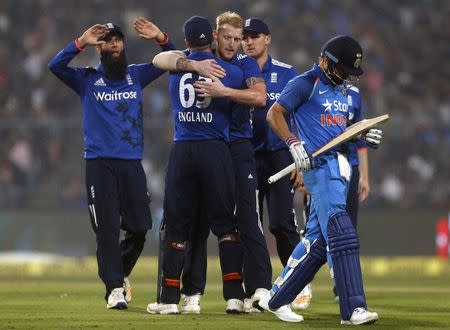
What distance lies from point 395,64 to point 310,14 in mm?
2168

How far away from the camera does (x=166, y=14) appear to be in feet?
82.6

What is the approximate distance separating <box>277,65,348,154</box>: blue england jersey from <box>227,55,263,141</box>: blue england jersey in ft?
2.80

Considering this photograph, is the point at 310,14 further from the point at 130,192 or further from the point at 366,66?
the point at 130,192

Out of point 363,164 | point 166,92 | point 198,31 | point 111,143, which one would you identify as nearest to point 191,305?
point 111,143

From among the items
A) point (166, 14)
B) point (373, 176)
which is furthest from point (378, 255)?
point (166, 14)

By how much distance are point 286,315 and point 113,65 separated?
2.98 meters

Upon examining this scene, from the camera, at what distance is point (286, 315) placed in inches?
353

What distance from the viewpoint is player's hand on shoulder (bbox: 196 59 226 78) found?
9.42 metres

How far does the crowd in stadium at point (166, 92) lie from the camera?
19.6 metres

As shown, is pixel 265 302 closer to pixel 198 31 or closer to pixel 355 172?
pixel 198 31

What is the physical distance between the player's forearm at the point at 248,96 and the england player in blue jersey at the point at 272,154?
4.16ft

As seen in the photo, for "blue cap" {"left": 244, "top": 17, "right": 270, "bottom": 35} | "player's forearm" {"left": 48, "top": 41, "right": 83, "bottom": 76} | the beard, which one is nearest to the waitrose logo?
the beard

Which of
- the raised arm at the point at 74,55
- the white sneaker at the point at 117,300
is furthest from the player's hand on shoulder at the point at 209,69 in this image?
the white sneaker at the point at 117,300

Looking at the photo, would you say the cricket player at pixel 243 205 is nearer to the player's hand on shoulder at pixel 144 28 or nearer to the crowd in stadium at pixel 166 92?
the player's hand on shoulder at pixel 144 28
